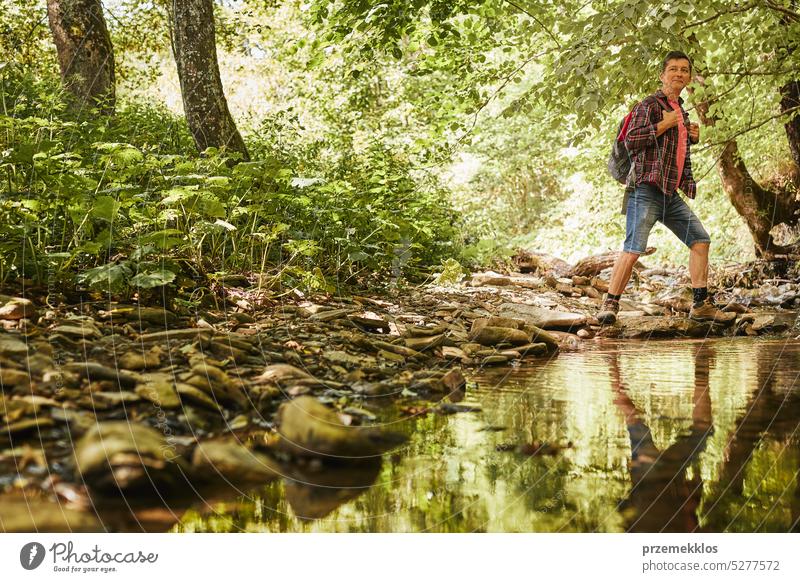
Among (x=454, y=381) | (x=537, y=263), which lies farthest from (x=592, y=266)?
(x=454, y=381)

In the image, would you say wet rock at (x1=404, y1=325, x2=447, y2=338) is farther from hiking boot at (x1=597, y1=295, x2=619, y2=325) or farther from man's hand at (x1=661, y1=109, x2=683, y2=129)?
man's hand at (x1=661, y1=109, x2=683, y2=129)

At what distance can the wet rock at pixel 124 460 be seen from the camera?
128 centimetres

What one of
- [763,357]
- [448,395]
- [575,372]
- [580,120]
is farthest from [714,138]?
[448,395]

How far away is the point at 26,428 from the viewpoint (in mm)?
1446

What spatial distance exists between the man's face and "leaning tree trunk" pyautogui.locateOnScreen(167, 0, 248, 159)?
3.02 m

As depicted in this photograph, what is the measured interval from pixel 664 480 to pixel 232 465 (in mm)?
993

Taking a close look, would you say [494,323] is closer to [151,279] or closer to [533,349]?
[533,349]

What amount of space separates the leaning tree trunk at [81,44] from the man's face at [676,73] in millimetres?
4655

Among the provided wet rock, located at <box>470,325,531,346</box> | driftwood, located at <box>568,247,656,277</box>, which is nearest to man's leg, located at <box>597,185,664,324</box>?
wet rock, located at <box>470,325,531,346</box>

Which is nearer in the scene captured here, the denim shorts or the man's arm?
the man's arm

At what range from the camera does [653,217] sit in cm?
385

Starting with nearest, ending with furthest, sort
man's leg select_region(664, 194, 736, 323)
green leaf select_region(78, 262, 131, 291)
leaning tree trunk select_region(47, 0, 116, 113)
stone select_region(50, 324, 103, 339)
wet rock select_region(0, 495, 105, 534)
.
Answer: wet rock select_region(0, 495, 105, 534), stone select_region(50, 324, 103, 339), green leaf select_region(78, 262, 131, 291), man's leg select_region(664, 194, 736, 323), leaning tree trunk select_region(47, 0, 116, 113)

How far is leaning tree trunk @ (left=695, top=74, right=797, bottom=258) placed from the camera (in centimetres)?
779

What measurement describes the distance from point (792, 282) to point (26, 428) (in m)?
7.13
